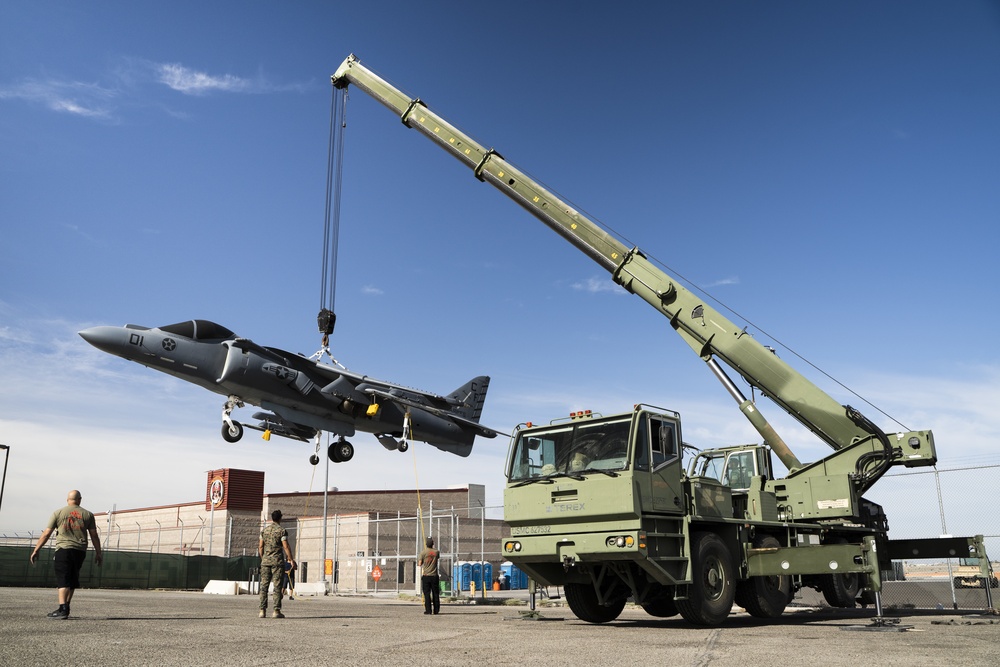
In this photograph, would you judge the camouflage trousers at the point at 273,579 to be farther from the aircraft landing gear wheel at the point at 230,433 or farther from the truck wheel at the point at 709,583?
the aircraft landing gear wheel at the point at 230,433

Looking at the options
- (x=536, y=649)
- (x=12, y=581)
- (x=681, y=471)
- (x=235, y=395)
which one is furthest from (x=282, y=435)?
(x=536, y=649)

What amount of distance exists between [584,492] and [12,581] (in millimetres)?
26120

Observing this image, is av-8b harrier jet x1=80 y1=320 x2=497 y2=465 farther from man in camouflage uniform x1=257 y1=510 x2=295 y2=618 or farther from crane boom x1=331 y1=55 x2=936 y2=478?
man in camouflage uniform x1=257 y1=510 x2=295 y2=618

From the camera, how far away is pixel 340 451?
2559 centimetres

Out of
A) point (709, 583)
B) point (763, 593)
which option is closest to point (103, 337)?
point (709, 583)

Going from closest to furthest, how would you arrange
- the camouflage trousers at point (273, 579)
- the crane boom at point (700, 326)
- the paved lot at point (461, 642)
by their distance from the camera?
1. the paved lot at point (461, 642)
2. the camouflage trousers at point (273, 579)
3. the crane boom at point (700, 326)

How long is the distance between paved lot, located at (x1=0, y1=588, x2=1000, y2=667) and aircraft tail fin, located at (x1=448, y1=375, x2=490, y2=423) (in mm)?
18990

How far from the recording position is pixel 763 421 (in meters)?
14.7

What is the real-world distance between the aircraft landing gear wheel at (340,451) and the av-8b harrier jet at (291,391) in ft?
0.11

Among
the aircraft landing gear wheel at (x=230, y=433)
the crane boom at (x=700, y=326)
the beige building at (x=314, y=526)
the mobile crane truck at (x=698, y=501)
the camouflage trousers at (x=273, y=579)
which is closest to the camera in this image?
the mobile crane truck at (x=698, y=501)

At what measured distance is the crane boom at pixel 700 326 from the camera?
14305 millimetres

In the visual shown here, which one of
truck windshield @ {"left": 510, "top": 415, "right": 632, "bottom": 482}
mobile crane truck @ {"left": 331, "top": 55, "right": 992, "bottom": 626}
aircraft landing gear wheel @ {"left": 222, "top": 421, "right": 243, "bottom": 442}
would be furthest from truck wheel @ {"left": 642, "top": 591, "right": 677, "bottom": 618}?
aircraft landing gear wheel @ {"left": 222, "top": 421, "right": 243, "bottom": 442}

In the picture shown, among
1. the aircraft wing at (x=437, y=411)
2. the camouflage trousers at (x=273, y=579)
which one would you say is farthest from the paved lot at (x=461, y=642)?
the aircraft wing at (x=437, y=411)

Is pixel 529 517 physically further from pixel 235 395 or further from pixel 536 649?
pixel 235 395
